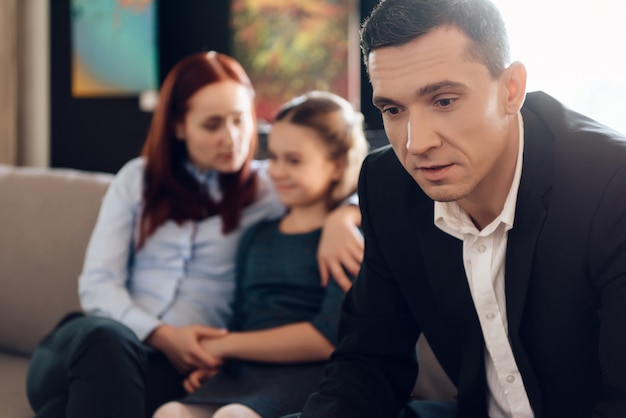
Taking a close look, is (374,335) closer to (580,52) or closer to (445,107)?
(445,107)

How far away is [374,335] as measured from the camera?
1491mm

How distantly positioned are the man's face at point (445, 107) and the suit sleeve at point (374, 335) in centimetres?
25

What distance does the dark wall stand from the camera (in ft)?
14.5

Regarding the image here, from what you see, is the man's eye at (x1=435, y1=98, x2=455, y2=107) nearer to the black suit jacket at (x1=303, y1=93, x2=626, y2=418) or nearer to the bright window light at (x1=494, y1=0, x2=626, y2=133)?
the black suit jacket at (x1=303, y1=93, x2=626, y2=418)

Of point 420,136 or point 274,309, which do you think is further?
point 274,309

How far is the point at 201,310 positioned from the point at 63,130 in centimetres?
319

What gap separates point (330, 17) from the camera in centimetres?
400

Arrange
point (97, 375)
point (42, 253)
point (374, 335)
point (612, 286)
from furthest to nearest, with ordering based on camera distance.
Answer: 1. point (42, 253)
2. point (97, 375)
3. point (374, 335)
4. point (612, 286)

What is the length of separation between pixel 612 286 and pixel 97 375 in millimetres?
1028

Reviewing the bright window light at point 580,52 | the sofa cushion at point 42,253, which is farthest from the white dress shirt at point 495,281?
the bright window light at point 580,52

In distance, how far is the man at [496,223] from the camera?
1.21 m

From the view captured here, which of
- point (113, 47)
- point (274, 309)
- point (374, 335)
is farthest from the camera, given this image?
A: point (113, 47)

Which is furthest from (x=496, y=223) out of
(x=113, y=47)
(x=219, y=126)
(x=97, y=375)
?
(x=113, y=47)

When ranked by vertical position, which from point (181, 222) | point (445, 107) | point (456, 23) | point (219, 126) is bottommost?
point (181, 222)
